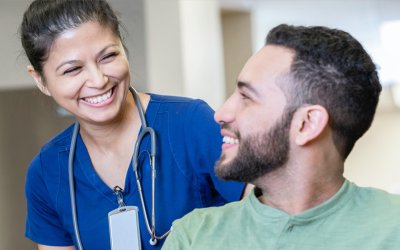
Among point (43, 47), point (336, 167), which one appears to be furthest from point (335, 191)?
point (43, 47)

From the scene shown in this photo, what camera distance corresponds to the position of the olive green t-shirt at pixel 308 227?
3.84 feet

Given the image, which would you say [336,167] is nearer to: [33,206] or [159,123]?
[159,123]

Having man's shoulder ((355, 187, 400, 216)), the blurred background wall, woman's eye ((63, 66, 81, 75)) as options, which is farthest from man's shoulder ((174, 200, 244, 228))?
the blurred background wall

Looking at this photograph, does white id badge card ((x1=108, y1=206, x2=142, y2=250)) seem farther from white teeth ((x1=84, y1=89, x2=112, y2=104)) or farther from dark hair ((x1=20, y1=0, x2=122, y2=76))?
dark hair ((x1=20, y1=0, x2=122, y2=76))

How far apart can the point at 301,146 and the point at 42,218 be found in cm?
72

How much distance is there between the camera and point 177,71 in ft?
8.93

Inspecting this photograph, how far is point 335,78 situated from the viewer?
1.20 meters

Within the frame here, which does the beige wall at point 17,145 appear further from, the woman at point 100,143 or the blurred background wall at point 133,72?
the woman at point 100,143

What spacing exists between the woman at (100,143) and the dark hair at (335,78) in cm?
29

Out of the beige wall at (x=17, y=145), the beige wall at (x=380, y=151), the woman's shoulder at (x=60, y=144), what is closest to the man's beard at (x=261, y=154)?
the woman's shoulder at (x=60, y=144)

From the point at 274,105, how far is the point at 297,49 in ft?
0.36

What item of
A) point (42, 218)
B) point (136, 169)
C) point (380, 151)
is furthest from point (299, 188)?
point (380, 151)

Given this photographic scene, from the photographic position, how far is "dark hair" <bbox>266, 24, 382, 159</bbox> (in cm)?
120

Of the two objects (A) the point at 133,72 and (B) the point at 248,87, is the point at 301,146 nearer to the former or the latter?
(B) the point at 248,87
